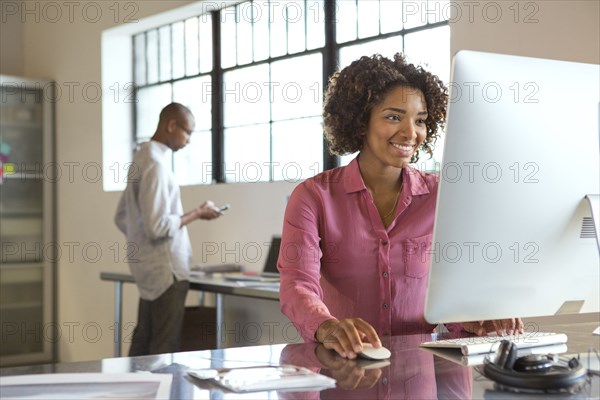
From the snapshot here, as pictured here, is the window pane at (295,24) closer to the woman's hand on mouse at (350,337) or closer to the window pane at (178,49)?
the window pane at (178,49)

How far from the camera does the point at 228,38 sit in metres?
4.95

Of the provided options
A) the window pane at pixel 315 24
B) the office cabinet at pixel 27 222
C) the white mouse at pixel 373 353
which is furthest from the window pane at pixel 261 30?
the white mouse at pixel 373 353

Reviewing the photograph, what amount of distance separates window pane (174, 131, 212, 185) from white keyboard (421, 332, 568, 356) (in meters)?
3.63

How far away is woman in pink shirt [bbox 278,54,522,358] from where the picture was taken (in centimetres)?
174

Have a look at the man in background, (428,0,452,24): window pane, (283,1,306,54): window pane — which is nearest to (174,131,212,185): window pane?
(283,1,306,54): window pane

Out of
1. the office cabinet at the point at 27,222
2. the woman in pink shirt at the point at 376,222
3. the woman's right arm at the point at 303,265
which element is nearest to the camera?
the woman's right arm at the point at 303,265

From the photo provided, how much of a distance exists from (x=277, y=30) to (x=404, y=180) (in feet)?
9.56

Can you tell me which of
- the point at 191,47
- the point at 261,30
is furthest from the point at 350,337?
the point at 191,47

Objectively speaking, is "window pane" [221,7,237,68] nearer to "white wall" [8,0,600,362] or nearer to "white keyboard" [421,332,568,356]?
"white wall" [8,0,600,362]

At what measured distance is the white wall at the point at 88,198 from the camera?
4613 millimetres

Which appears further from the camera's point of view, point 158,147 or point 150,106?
point 150,106

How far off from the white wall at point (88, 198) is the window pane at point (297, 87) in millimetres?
453

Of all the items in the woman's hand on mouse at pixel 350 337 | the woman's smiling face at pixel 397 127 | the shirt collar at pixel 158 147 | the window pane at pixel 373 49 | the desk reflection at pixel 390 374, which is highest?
the window pane at pixel 373 49

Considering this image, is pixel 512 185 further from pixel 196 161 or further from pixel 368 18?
pixel 196 161
